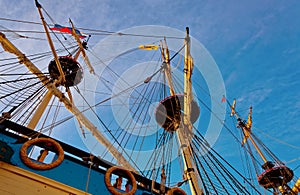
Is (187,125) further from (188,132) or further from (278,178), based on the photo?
(278,178)

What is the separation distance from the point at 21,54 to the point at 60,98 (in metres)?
2.89

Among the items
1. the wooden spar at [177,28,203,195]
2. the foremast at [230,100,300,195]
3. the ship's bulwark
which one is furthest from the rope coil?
the foremast at [230,100,300,195]

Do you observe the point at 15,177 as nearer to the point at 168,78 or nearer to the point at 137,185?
the point at 137,185

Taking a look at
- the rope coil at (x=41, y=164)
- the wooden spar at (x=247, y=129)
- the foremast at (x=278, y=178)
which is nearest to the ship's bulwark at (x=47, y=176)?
the rope coil at (x=41, y=164)

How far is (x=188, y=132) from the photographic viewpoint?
10.8 m

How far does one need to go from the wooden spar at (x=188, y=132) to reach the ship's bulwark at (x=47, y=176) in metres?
2.56

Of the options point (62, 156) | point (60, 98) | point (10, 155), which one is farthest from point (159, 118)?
point (10, 155)

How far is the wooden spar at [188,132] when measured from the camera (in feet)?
26.2

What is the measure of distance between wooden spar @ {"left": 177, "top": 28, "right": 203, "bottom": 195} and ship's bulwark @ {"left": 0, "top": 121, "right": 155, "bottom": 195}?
2559mm

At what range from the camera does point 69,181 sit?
5293mm

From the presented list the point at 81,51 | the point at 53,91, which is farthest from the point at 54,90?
the point at 81,51

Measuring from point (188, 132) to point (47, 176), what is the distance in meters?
6.86

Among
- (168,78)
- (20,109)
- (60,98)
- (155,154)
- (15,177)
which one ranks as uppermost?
(168,78)

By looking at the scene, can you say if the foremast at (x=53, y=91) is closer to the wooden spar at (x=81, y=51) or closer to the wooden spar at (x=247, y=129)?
the wooden spar at (x=81, y=51)
